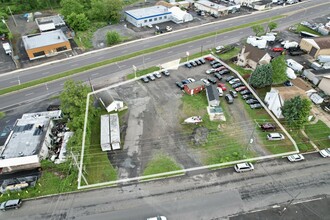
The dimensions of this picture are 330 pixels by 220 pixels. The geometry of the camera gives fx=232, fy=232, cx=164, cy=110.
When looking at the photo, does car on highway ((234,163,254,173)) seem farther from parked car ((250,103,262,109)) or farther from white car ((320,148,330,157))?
parked car ((250,103,262,109))

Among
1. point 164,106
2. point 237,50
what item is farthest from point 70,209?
point 237,50

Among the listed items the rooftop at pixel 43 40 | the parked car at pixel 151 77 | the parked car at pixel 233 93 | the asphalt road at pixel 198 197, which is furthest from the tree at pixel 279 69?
the rooftop at pixel 43 40

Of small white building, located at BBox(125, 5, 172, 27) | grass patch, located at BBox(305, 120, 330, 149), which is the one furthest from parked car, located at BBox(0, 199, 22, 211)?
small white building, located at BBox(125, 5, 172, 27)

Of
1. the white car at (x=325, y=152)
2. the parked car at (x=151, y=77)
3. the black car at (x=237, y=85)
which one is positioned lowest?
the white car at (x=325, y=152)

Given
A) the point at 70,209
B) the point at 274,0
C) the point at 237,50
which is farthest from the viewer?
the point at 274,0

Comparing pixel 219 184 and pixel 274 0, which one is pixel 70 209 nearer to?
pixel 219 184

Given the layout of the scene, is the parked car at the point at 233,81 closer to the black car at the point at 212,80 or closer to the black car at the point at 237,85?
the black car at the point at 237,85
